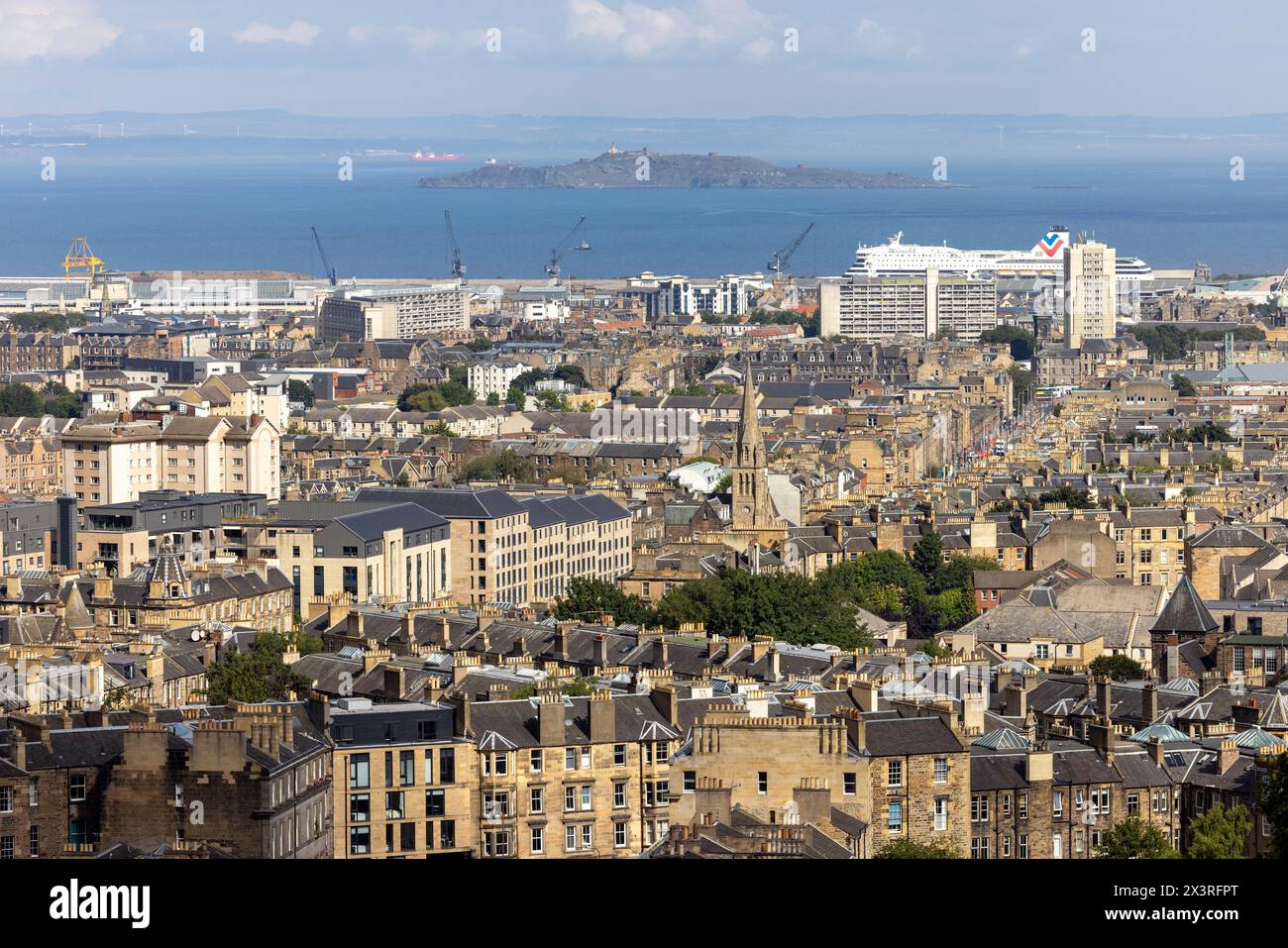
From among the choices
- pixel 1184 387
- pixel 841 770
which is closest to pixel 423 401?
pixel 1184 387

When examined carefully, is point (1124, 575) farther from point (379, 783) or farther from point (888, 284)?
point (888, 284)

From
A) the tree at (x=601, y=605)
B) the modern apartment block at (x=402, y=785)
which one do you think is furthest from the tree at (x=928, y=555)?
the modern apartment block at (x=402, y=785)

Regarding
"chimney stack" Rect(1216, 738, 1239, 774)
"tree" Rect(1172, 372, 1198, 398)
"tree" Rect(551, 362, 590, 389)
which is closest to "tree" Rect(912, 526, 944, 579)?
"chimney stack" Rect(1216, 738, 1239, 774)

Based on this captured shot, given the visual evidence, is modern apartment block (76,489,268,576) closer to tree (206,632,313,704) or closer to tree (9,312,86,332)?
tree (206,632,313,704)

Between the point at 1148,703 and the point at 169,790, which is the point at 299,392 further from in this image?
the point at 169,790

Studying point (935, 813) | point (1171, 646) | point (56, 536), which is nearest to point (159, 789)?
point (935, 813)

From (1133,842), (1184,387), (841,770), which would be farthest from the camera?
(1184,387)

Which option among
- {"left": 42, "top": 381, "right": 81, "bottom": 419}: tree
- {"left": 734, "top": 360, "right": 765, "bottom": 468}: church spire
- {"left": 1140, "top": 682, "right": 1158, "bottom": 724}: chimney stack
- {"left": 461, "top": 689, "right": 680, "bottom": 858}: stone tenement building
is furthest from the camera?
{"left": 42, "top": 381, "right": 81, "bottom": 419}: tree

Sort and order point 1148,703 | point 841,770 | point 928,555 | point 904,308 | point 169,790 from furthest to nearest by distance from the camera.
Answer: point 904,308, point 928,555, point 1148,703, point 841,770, point 169,790
